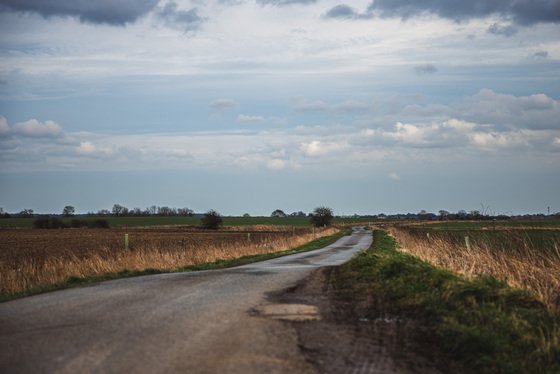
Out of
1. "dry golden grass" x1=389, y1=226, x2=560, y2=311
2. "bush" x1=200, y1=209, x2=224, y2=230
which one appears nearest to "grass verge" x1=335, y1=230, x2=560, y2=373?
"dry golden grass" x1=389, y1=226, x2=560, y2=311

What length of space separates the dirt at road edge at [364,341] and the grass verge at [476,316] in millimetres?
266

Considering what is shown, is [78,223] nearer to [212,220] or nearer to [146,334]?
[212,220]

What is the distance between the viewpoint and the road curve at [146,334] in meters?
5.94

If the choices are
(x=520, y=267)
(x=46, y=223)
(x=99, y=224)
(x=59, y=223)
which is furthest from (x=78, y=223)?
(x=520, y=267)

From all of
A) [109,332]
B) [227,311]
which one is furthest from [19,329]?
[227,311]

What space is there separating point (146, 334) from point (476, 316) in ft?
17.0

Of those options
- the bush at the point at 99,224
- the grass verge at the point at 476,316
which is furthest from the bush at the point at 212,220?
the grass verge at the point at 476,316

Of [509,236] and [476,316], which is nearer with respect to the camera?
[476,316]

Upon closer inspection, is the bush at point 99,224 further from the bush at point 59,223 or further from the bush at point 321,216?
the bush at point 321,216

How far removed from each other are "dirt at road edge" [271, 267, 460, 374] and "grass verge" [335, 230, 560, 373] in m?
0.27

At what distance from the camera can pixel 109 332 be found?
7.19 meters

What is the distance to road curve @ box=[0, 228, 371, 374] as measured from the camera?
5941mm

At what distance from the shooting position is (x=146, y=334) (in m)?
7.07

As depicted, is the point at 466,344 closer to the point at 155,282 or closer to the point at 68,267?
the point at 155,282
